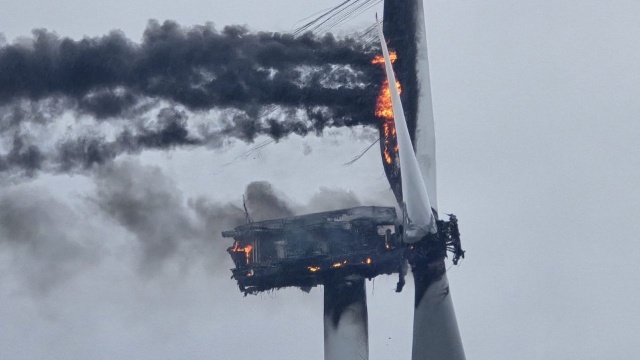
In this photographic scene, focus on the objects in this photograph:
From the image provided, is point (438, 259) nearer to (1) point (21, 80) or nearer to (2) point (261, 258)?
(2) point (261, 258)

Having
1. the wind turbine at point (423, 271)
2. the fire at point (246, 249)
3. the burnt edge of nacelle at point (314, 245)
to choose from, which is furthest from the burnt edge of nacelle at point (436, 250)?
the fire at point (246, 249)

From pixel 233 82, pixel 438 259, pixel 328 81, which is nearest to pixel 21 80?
pixel 233 82

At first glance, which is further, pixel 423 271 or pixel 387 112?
pixel 387 112

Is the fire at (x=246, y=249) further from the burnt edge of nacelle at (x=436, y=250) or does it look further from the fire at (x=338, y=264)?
the burnt edge of nacelle at (x=436, y=250)

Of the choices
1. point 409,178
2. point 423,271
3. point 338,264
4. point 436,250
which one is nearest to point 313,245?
point 338,264

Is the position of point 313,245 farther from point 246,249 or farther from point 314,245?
point 246,249
